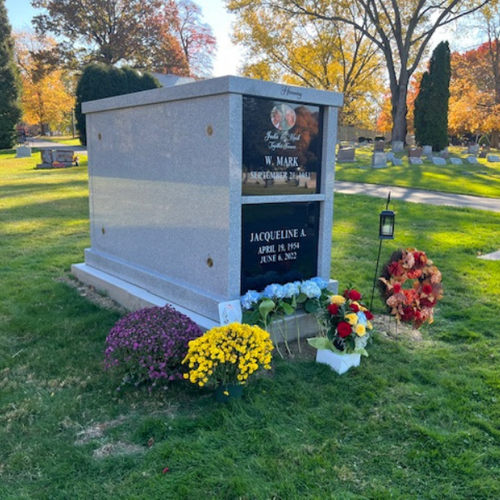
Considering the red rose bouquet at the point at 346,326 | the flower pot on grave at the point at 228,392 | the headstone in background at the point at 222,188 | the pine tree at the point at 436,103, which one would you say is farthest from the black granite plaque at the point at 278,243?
the pine tree at the point at 436,103

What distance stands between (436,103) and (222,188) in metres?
32.6

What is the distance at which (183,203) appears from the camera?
407 centimetres

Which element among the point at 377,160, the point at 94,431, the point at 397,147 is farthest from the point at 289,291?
the point at 397,147

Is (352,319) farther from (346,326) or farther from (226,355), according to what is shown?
(226,355)

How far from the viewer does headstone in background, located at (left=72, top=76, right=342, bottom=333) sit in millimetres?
3559

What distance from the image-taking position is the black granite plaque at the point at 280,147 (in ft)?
11.7

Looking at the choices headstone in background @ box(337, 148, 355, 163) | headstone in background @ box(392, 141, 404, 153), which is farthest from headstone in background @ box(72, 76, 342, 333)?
headstone in background @ box(392, 141, 404, 153)

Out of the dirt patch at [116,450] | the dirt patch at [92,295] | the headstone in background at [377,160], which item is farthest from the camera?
the headstone in background at [377,160]

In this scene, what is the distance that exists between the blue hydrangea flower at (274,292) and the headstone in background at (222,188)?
0.73ft

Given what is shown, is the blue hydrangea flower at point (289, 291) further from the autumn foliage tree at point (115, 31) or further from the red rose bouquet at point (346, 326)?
the autumn foliage tree at point (115, 31)

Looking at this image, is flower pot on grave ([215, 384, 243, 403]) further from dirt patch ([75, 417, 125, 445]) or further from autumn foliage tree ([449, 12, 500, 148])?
autumn foliage tree ([449, 12, 500, 148])

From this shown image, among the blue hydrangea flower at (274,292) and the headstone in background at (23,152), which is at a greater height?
the headstone in background at (23,152)

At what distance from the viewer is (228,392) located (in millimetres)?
2871

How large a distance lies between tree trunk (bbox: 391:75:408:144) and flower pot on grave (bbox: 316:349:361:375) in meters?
30.5
